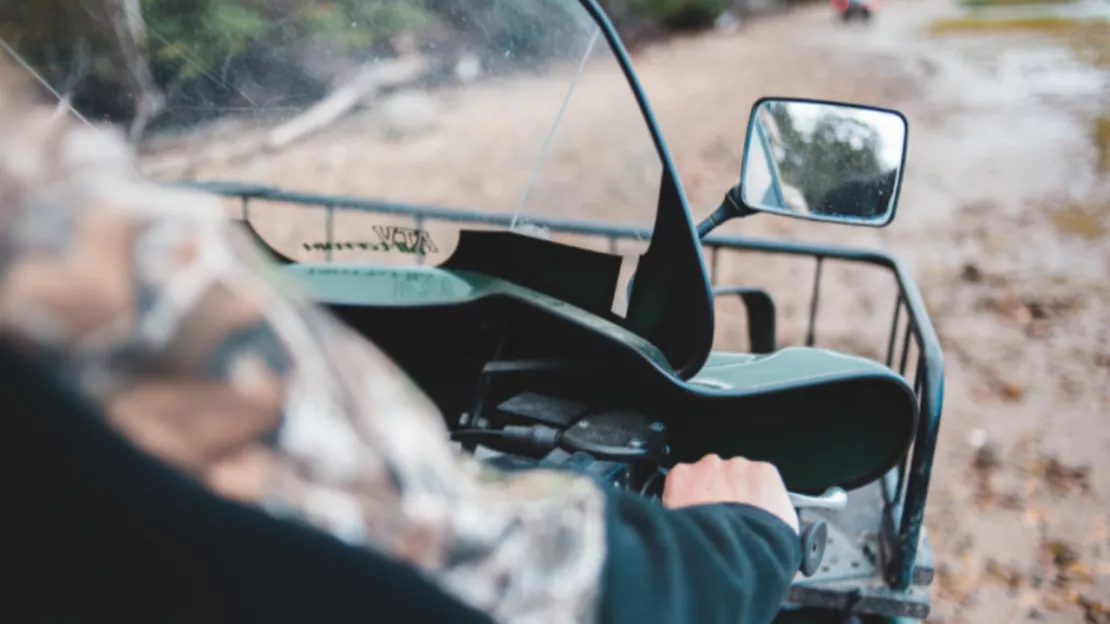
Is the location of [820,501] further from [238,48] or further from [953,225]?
[953,225]

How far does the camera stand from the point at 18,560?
24.8 inches

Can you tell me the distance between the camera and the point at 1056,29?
25.3m

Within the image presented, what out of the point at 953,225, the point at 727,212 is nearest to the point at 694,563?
the point at 727,212

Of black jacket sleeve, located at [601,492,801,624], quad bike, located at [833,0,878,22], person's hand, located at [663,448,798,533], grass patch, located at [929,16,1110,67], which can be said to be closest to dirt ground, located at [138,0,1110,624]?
person's hand, located at [663,448,798,533]

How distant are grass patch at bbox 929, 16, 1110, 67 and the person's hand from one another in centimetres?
2130

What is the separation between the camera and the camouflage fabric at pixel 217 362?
0.61 m

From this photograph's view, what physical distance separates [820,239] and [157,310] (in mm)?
7974

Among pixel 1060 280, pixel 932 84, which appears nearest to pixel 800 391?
pixel 1060 280

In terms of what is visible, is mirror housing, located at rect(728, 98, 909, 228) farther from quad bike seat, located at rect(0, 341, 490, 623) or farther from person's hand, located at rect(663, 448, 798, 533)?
quad bike seat, located at rect(0, 341, 490, 623)

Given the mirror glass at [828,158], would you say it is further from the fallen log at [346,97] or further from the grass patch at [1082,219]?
the grass patch at [1082,219]

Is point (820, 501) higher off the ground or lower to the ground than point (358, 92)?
lower

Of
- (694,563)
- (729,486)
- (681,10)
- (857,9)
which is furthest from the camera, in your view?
(857,9)

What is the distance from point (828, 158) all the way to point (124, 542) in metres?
1.52

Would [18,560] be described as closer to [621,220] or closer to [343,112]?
[343,112]
